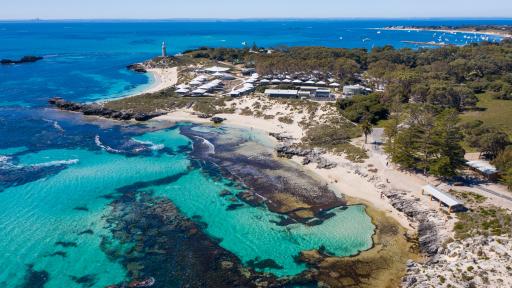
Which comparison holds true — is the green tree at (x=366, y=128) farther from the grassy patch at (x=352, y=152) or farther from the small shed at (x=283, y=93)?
the small shed at (x=283, y=93)

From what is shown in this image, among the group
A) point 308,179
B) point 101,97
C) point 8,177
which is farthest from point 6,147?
point 308,179

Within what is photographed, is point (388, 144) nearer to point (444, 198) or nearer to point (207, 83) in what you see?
point (444, 198)

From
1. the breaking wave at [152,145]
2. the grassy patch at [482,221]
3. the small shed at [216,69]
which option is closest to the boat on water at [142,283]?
the grassy patch at [482,221]

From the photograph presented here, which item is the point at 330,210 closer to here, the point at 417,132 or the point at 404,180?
the point at 404,180

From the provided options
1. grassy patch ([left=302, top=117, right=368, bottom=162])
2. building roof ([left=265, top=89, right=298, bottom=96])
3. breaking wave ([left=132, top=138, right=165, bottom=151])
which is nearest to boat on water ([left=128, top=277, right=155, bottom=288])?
breaking wave ([left=132, top=138, right=165, bottom=151])

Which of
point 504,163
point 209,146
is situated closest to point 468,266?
point 504,163

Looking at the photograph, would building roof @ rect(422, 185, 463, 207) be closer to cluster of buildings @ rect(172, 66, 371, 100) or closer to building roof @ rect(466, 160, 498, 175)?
building roof @ rect(466, 160, 498, 175)
